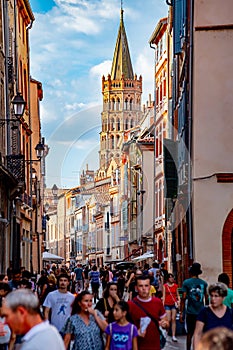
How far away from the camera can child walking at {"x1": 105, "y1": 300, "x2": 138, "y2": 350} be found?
9.46 m

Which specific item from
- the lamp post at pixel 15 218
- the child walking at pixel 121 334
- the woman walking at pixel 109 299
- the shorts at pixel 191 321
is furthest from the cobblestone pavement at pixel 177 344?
the child walking at pixel 121 334

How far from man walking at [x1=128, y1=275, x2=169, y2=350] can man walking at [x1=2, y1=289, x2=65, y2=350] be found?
4296 millimetres

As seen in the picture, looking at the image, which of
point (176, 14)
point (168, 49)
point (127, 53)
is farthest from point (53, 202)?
point (176, 14)

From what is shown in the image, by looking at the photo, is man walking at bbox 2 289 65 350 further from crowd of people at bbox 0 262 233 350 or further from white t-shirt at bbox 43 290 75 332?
white t-shirt at bbox 43 290 75 332

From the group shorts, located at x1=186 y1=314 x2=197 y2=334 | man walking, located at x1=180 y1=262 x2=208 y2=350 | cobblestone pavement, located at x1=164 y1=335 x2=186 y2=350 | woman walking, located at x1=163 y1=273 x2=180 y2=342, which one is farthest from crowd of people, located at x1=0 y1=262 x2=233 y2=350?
woman walking, located at x1=163 y1=273 x2=180 y2=342

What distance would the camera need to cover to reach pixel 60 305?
12.3 m

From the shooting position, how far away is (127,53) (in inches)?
7707

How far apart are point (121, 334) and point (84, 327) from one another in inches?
20.8

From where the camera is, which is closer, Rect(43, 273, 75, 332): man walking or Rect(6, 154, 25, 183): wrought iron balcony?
Rect(43, 273, 75, 332): man walking

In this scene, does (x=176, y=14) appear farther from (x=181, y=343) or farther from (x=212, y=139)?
(x=181, y=343)

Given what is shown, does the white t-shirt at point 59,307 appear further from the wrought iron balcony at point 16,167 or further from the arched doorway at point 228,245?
the wrought iron balcony at point 16,167

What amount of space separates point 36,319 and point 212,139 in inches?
733

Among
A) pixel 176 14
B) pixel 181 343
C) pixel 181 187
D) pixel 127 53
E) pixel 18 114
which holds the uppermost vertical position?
pixel 127 53

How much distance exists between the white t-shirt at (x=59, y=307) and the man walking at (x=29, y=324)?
622 centimetres
